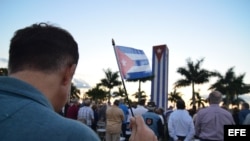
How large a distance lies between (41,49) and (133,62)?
333 cm

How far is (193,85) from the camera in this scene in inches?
2281

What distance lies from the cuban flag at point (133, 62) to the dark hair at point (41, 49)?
8.94 feet

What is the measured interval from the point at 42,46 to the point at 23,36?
12 cm

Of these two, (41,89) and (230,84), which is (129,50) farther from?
(230,84)

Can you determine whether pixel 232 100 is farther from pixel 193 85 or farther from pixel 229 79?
pixel 193 85

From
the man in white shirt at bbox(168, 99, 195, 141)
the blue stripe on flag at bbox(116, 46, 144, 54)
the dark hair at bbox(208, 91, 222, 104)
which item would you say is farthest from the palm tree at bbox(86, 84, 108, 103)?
the blue stripe on flag at bbox(116, 46, 144, 54)

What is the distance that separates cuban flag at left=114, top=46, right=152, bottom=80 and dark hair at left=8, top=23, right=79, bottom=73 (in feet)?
8.94

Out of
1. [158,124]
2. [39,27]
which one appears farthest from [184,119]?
[39,27]

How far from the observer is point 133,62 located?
4.54 metres

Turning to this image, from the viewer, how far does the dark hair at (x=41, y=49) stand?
123cm

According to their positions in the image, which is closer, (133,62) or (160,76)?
(133,62)

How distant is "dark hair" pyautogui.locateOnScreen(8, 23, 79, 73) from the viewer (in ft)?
4.04

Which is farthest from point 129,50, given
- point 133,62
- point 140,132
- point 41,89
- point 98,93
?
point 98,93

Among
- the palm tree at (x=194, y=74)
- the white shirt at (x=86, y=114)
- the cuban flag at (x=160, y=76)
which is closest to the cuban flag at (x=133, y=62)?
the cuban flag at (x=160, y=76)
